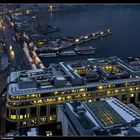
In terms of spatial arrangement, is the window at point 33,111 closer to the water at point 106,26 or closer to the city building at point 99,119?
the city building at point 99,119

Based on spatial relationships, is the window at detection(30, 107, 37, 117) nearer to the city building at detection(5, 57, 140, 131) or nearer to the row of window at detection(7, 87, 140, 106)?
the city building at detection(5, 57, 140, 131)

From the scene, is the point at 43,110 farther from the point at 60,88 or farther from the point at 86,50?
the point at 86,50

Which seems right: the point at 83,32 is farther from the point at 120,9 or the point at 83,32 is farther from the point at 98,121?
the point at 98,121

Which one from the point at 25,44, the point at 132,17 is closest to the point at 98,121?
the point at 25,44

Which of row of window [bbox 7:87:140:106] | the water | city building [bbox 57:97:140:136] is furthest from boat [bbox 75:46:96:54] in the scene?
city building [bbox 57:97:140:136]

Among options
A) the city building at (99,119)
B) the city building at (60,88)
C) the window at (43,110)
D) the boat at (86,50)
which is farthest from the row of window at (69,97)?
the boat at (86,50)
